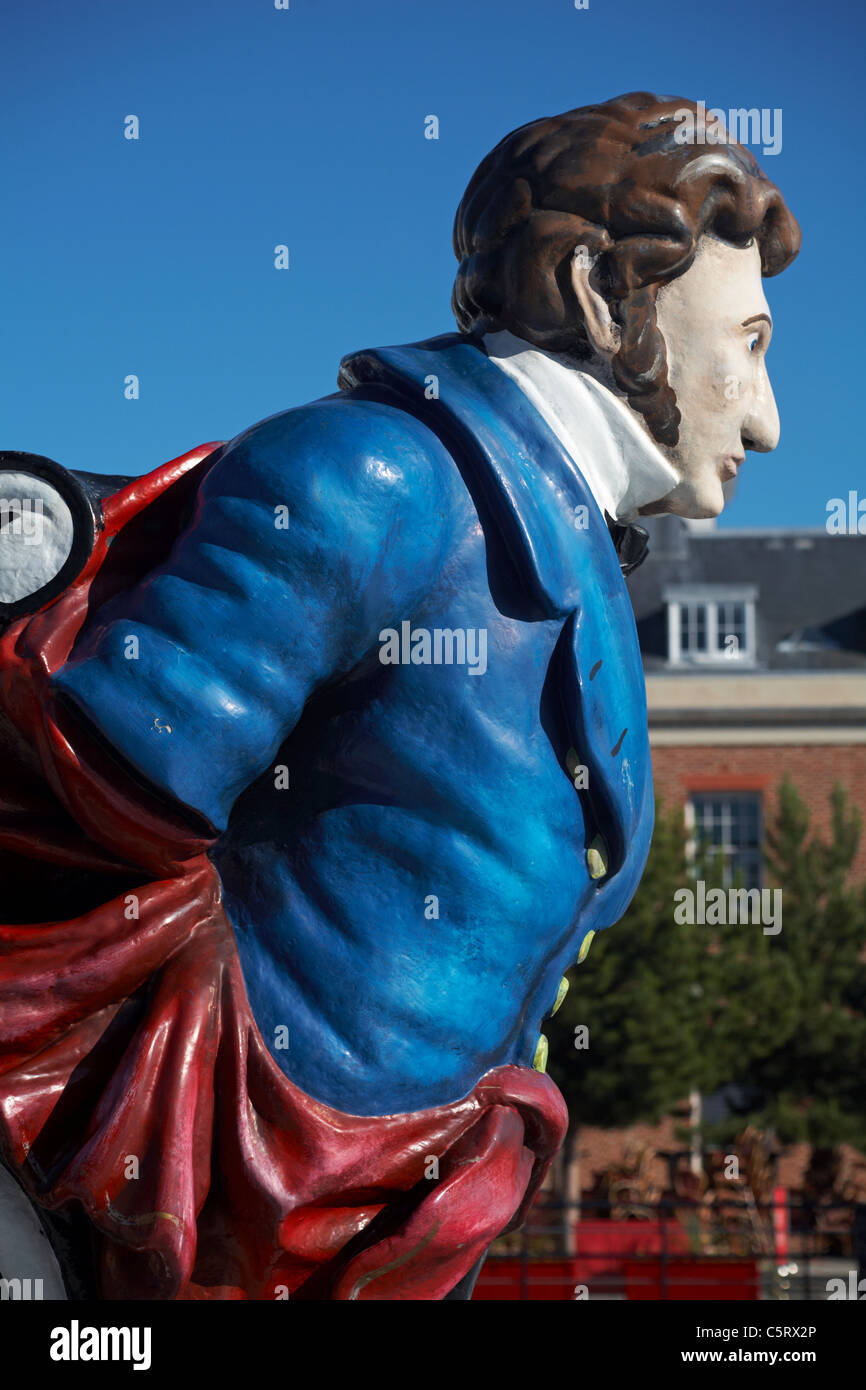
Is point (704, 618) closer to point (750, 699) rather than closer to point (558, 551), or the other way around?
point (750, 699)

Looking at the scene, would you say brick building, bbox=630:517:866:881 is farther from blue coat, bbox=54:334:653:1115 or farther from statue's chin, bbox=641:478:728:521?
blue coat, bbox=54:334:653:1115

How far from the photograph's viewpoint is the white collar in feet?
6.43

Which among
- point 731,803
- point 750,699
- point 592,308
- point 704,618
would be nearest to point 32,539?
point 592,308

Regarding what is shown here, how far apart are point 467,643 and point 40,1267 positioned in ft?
2.72

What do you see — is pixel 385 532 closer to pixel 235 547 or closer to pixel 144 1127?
pixel 235 547

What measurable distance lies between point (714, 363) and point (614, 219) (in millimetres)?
218

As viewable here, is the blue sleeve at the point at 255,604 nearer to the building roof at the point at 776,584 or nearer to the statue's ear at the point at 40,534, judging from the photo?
the statue's ear at the point at 40,534

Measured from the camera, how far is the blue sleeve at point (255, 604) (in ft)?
5.35

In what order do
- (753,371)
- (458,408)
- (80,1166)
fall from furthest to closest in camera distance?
(753,371) → (458,408) → (80,1166)

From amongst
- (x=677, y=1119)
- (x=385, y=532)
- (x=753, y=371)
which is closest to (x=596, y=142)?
(x=753, y=371)

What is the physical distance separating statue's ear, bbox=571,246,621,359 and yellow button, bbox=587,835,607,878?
59 centimetres

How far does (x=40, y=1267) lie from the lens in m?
1.74

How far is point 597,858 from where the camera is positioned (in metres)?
1.91

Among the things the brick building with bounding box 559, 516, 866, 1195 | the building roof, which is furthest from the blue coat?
the building roof
